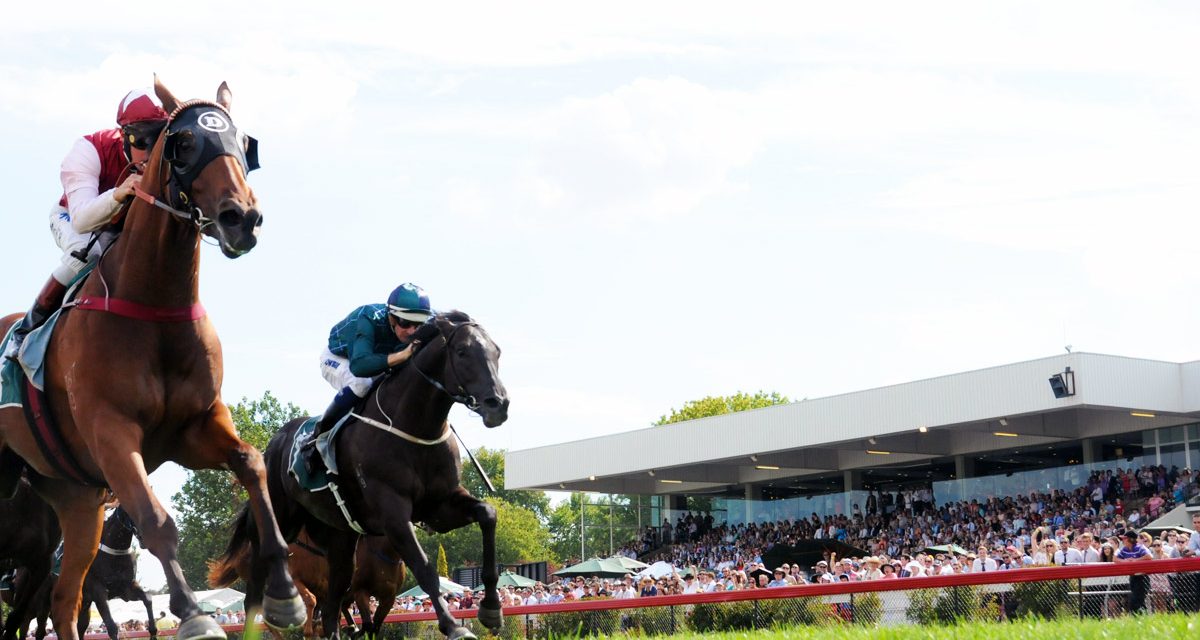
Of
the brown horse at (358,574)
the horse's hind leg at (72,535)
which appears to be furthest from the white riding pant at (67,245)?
the brown horse at (358,574)

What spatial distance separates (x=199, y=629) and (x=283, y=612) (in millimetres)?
559

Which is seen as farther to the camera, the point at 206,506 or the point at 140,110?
the point at 206,506

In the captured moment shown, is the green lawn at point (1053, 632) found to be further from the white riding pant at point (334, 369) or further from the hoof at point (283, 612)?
the white riding pant at point (334, 369)

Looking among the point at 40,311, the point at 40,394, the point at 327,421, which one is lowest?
the point at 40,394

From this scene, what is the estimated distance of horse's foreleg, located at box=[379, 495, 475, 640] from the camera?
24.6ft

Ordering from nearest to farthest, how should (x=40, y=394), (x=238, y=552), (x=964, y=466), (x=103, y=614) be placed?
(x=40, y=394), (x=238, y=552), (x=103, y=614), (x=964, y=466)

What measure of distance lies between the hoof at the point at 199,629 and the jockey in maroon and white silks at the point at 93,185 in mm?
1929

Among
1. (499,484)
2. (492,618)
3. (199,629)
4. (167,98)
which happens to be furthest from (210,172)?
(499,484)

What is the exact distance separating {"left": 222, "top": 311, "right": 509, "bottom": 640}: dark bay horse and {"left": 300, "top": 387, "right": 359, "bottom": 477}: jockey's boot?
189 millimetres

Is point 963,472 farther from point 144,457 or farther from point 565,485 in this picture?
point 144,457

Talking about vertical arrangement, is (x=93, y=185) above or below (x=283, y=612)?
above

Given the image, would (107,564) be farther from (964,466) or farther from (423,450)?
(964,466)

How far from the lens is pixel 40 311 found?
6363 millimetres

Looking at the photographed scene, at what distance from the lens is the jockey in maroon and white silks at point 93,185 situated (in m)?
5.96
